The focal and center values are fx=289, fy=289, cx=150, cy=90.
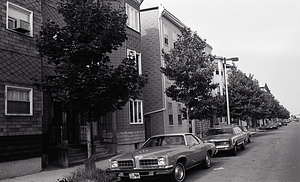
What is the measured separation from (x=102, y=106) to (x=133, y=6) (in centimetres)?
1076

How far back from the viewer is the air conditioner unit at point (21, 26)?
10.6 metres

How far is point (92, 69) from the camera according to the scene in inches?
374

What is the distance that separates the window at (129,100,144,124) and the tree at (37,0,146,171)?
726 centimetres

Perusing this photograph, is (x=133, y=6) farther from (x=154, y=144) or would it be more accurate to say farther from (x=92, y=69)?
(x=154, y=144)

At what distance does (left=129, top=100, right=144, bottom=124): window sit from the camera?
55.1 ft

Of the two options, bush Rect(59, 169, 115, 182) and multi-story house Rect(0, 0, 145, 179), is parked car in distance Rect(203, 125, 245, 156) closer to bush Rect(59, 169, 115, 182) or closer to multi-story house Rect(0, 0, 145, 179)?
multi-story house Rect(0, 0, 145, 179)

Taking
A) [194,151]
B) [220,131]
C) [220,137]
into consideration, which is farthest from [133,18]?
[194,151]

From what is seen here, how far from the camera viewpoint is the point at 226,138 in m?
13.2

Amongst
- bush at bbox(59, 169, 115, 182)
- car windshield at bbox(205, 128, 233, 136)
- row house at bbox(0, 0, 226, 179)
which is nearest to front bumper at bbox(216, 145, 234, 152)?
car windshield at bbox(205, 128, 233, 136)

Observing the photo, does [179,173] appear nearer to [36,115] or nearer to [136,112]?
[36,115]

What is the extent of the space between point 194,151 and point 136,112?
842 centimetres

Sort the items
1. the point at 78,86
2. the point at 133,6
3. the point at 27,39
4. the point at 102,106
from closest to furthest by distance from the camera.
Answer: the point at 78,86 < the point at 102,106 < the point at 27,39 < the point at 133,6

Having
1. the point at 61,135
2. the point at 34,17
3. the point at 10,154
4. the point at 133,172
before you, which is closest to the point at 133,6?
the point at 34,17

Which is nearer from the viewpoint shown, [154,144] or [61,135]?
[154,144]
